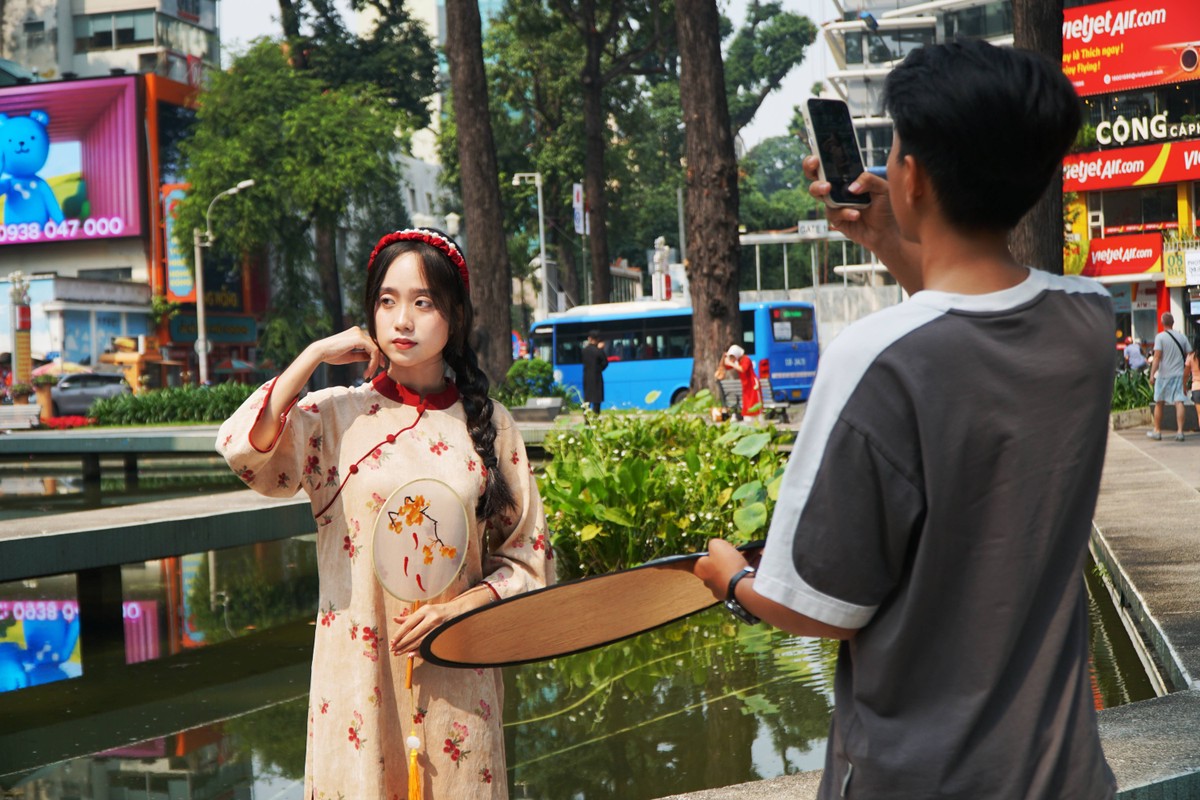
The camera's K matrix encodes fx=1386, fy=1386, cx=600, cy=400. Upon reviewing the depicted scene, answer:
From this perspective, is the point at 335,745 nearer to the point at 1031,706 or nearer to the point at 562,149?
the point at 1031,706

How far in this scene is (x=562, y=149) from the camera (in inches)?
1618

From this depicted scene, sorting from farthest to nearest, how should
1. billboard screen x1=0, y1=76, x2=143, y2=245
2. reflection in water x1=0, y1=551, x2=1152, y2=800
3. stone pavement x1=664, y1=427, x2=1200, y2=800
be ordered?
billboard screen x1=0, y1=76, x2=143, y2=245 < reflection in water x1=0, y1=551, x2=1152, y2=800 < stone pavement x1=664, y1=427, x2=1200, y2=800

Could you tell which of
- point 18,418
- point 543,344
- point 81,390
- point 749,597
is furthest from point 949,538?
point 81,390

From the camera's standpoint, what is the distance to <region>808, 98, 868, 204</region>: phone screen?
201 cm

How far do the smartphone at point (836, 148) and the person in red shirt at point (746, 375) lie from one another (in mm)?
12892

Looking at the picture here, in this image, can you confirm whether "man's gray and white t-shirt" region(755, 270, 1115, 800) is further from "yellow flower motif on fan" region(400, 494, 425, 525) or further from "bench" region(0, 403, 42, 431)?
"bench" region(0, 403, 42, 431)

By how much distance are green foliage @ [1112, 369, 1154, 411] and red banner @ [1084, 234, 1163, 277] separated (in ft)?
59.6

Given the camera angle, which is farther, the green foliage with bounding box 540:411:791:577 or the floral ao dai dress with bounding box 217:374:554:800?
the green foliage with bounding box 540:411:791:577

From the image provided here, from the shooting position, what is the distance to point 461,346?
285 cm

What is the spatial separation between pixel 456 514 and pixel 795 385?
30387 mm

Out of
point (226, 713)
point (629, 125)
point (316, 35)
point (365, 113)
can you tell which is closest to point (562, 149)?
point (629, 125)

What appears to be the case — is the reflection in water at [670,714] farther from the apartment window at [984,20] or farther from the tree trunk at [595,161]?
the apartment window at [984,20]

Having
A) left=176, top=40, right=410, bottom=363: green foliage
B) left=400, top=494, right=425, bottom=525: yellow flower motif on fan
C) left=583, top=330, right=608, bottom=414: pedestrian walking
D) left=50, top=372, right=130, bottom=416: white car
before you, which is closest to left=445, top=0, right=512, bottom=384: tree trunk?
left=583, top=330, right=608, bottom=414: pedestrian walking

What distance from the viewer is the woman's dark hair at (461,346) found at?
9.09ft
